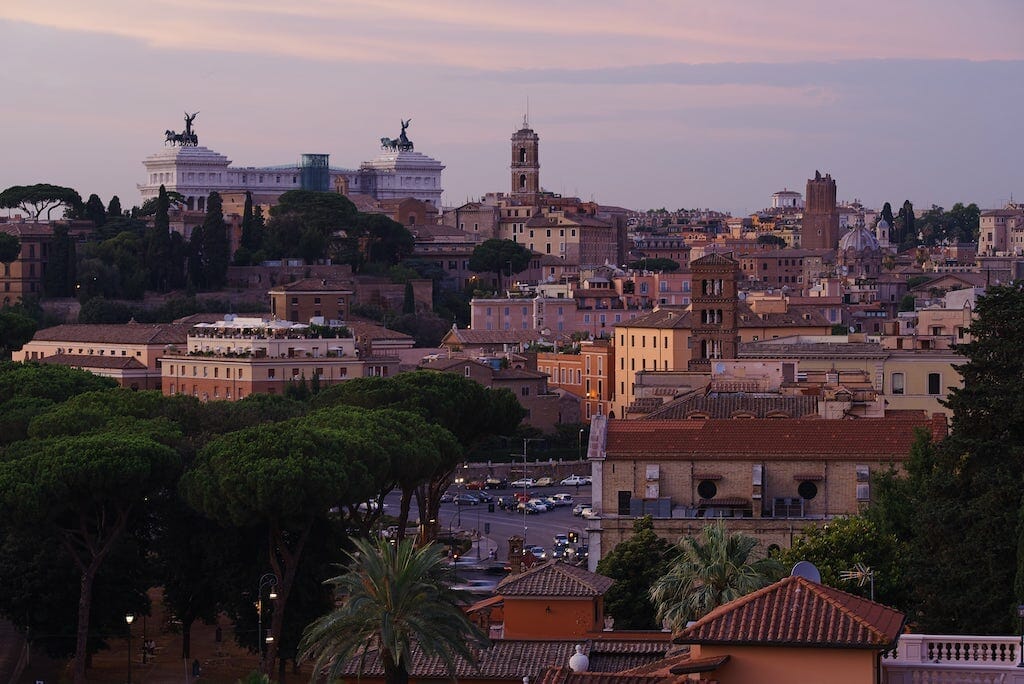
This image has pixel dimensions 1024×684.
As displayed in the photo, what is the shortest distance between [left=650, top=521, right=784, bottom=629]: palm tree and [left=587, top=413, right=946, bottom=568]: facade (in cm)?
828

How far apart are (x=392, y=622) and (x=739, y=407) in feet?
62.3

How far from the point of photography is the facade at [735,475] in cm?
3653

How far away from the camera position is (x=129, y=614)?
39125 millimetres

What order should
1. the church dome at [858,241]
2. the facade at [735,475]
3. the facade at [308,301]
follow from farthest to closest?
the church dome at [858,241] → the facade at [308,301] → the facade at [735,475]

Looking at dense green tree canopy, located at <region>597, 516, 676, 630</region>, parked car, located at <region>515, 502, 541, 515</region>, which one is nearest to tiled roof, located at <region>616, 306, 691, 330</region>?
parked car, located at <region>515, 502, 541, 515</region>

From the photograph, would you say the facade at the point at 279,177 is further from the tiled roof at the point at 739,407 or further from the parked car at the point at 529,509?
the tiled roof at the point at 739,407

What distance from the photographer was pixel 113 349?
→ 89.9 meters

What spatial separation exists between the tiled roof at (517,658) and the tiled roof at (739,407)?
16437 millimetres

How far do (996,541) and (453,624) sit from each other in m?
6.59

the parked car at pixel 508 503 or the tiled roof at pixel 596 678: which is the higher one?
the tiled roof at pixel 596 678

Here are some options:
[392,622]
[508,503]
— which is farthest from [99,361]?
[392,622]

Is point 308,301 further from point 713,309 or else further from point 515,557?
point 515,557

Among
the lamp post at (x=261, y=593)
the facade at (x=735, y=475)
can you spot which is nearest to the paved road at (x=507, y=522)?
the lamp post at (x=261, y=593)

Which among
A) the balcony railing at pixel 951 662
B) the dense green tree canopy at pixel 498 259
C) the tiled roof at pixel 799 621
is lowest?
the balcony railing at pixel 951 662
